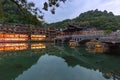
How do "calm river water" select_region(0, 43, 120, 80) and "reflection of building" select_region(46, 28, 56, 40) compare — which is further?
"reflection of building" select_region(46, 28, 56, 40)

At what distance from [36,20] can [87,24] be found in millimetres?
91053

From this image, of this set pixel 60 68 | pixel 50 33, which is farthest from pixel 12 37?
pixel 60 68

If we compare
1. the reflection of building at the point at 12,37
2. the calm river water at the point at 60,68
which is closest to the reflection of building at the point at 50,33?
the reflection of building at the point at 12,37

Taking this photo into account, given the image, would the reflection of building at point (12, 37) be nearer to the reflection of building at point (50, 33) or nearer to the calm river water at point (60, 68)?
the reflection of building at point (50, 33)

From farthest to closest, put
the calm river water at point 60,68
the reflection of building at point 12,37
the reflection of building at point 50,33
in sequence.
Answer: the reflection of building at point 50,33, the reflection of building at point 12,37, the calm river water at point 60,68

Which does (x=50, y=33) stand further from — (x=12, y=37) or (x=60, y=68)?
(x=60, y=68)

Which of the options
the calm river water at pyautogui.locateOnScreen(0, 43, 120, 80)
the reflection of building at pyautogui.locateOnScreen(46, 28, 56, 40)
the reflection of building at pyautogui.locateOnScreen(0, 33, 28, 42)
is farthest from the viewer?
the reflection of building at pyautogui.locateOnScreen(46, 28, 56, 40)

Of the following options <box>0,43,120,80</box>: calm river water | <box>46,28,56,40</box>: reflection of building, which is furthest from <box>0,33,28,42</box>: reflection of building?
<box>0,43,120,80</box>: calm river water

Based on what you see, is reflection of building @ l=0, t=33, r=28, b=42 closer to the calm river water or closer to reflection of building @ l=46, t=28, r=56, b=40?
reflection of building @ l=46, t=28, r=56, b=40

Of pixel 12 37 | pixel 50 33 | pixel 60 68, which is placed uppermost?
pixel 50 33

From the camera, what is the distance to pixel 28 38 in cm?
7394

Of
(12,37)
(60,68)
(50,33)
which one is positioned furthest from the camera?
(50,33)

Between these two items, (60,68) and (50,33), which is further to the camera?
(50,33)

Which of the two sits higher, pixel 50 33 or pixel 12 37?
pixel 50 33
